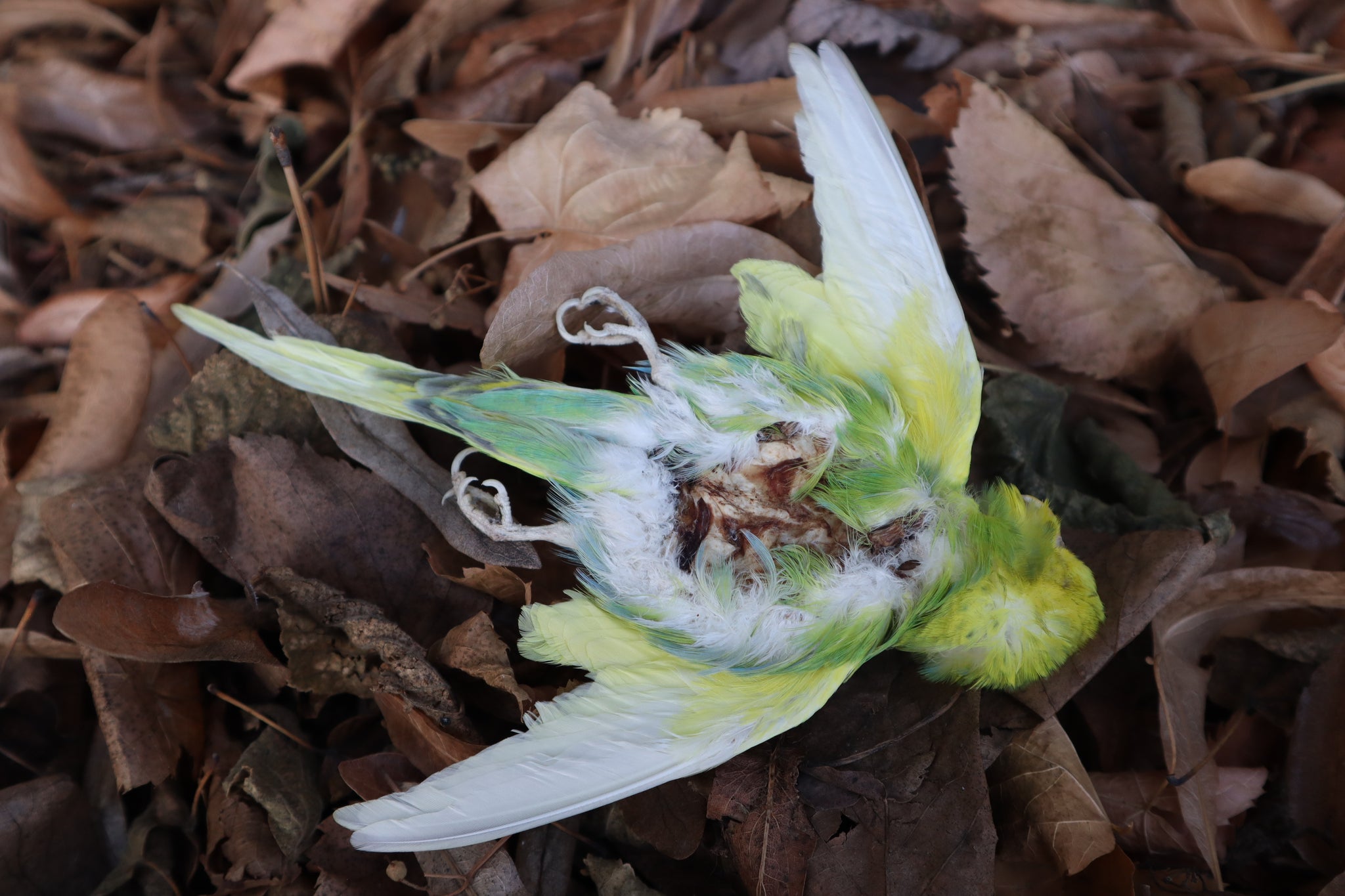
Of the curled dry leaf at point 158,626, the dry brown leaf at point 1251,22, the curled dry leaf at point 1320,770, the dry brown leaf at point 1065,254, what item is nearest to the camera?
the curled dry leaf at point 158,626

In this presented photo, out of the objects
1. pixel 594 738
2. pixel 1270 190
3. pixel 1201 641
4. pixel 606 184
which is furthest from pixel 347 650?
pixel 1270 190

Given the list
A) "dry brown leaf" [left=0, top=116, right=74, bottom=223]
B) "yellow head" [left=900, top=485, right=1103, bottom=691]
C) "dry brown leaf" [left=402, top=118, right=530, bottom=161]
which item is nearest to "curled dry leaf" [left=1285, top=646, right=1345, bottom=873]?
"yellow head" [left=900, top=485, right=1103, bottom=691]

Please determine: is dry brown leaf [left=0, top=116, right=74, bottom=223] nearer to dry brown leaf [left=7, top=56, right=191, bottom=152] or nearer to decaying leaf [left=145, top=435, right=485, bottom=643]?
dry brown leaf [left=7, top=56, right=191, bottom=152]

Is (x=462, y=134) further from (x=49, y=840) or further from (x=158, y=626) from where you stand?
(x=49, y=840)

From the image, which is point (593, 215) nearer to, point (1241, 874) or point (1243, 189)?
point (1243, 189)

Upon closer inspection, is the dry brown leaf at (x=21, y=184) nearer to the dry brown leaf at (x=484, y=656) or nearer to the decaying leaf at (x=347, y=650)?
the decaying leaf at (x=347, y=650)

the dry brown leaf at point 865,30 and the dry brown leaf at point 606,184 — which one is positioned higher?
the dry brown leaf at point 865,30

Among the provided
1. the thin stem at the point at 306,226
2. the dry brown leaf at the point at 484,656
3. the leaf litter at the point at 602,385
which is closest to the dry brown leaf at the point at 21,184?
the leaf litter at the point at 602,385

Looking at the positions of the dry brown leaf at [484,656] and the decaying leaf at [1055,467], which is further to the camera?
the decaying leaf at [1055,467]

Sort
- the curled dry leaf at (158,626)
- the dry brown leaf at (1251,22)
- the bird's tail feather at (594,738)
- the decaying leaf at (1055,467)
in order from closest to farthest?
the bird's tail feather at (594,738)
the curled dry leaf at (158,626)
the decaying leaf at (1055,467)
the dry brown leaf at (1251,22)
